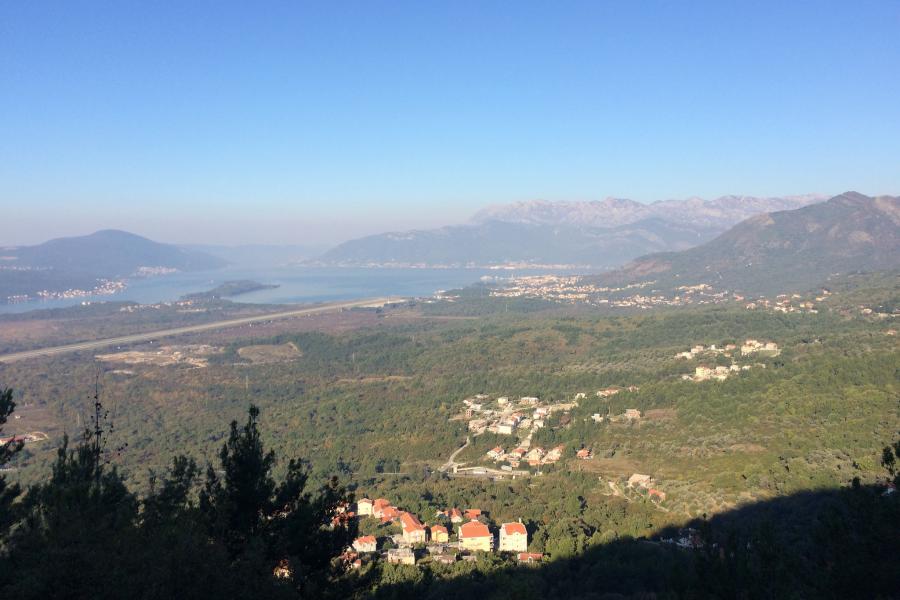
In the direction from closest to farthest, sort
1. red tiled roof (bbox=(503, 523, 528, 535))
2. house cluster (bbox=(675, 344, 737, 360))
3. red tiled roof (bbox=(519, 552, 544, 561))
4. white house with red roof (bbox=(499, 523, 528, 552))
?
red tiled roof (bbox=(519, 552, 544, 561)) < white house with red roof (bbox=(499, 523, 528, 552)) < red tiled roof (bbox=(503, 523, 528, 535)) < house cluster (bbox=(675, 344, 737, 360))

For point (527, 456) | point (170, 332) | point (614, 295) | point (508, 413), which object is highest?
point (614, 295)

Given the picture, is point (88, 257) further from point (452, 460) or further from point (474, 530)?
point (474, 530)

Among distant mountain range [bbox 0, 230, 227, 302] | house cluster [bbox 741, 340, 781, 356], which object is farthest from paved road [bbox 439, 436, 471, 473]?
distant mountain range [bbox 0, 230, 227, 302]

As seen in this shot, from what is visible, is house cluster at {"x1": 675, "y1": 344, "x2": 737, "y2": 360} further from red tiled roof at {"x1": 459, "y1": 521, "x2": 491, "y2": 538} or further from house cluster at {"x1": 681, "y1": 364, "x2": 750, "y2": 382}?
red tiled roof at {"x1": 459, "y1": 521, "x2": 491, "y2": 538}

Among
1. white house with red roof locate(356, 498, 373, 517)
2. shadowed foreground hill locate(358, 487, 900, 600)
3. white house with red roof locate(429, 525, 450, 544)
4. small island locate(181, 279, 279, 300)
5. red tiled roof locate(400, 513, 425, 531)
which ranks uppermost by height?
shadowed foreground hill locate(358, 487, 900, 600)

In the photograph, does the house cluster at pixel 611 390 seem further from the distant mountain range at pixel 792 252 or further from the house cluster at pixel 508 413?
the distant mountain range at pixel 792 252

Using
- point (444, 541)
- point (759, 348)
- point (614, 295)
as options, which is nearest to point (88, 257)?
point (614, 295)

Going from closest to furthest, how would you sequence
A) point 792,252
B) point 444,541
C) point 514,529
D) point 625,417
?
point 514,529
point 444,541
point 625,417
point 792,252
